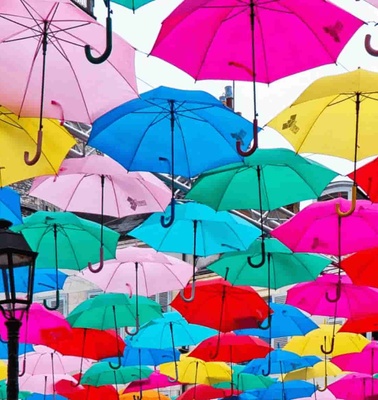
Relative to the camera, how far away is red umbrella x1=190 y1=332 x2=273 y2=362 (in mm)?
14836

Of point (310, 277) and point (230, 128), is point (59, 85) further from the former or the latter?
point (310, 277)

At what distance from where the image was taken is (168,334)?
1525cm

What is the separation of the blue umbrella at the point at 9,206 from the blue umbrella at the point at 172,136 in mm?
1893

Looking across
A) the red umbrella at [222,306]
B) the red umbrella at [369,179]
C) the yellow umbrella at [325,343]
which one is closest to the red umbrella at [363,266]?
the red umbrella at [369,179]

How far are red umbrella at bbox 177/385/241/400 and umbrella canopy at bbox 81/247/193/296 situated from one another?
4.22 metres

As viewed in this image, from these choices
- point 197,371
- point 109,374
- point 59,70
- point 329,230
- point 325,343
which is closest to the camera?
point 59,70

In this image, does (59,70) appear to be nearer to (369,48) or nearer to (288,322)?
(369,48)

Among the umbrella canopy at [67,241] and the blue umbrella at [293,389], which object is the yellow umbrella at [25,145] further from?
the blue umbrella at [293,389]

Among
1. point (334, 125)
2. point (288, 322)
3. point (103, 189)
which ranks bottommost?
point (288, 322)

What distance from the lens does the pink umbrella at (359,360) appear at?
15.4 m

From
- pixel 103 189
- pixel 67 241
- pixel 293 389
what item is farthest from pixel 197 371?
pixel 103 189

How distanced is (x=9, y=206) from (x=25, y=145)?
1953 mm

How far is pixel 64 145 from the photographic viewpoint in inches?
371

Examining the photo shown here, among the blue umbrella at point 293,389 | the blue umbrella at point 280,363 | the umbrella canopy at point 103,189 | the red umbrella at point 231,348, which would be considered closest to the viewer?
the umbrella canopy at point 103,189
